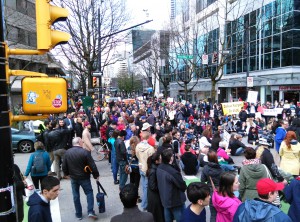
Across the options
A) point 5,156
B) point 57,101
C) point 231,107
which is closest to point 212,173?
point 57,101

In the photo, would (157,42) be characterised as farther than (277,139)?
Yes

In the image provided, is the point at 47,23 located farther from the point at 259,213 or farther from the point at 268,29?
the point at 268,29

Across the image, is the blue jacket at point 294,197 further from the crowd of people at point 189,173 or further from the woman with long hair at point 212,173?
the woman with long hair at point 212,173

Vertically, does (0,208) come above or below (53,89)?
below

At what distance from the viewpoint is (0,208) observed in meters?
2.58

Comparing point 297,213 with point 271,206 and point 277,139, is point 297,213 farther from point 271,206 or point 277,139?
point 277,139

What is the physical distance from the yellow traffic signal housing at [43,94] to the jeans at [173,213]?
2955 mm

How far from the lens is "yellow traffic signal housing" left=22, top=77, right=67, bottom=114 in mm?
2877

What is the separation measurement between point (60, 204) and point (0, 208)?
16.0ft

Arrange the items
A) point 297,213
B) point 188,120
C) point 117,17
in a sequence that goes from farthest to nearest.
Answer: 1. point 117,17
2. point 188,120
3. point 297,213

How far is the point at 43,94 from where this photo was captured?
291 centimetres

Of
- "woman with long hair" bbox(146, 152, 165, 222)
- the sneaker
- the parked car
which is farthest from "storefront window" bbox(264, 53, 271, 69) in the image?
"woman with long hair" bbox(146, 152, 165, 222)

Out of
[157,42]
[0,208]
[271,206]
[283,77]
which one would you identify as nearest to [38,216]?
[0,208]

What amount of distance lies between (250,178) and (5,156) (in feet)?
12.0
